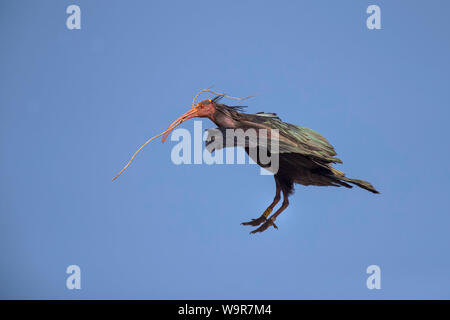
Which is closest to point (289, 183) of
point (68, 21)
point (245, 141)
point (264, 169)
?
point (264, 169)

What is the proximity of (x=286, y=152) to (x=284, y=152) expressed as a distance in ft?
0.04

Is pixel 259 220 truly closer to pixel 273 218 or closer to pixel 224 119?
pixel 273 218

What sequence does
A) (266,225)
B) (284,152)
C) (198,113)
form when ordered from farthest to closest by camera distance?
(266,225) < (198,113) < (284,152)

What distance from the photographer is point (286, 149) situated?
3.28 metres

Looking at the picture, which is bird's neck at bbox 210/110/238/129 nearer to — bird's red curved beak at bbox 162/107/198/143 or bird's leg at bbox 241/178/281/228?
bird's red curved beak at bbox 162/107/198/143

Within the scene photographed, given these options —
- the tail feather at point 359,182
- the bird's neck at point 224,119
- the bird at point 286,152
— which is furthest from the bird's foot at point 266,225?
the bird's neck at point 224,119

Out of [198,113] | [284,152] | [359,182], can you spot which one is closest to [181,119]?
[198,113]

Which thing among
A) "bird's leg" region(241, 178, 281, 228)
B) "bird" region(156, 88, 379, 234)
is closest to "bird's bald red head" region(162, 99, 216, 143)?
"bird" region(156, 88, 379, 234)

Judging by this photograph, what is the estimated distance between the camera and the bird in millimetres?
3387

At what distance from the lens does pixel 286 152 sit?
332cm

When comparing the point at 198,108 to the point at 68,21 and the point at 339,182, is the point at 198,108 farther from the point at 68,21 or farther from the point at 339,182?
the point at 68,21

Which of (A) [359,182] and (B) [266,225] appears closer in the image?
(A) [359,182]

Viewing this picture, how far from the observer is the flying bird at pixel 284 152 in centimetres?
338

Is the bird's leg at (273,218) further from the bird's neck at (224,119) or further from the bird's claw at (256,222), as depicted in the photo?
the bird's neck at (224,119)
